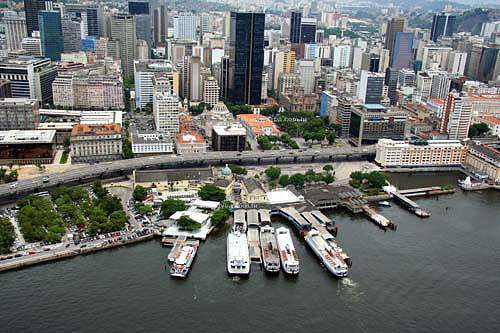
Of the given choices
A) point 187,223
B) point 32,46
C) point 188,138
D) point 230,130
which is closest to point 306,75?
point 230,130

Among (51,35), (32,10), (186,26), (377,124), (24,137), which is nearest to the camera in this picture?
(24,137)

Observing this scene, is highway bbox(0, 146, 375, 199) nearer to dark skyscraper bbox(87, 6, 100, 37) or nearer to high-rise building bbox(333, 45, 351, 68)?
high-rise building bbox(333, 45, 351, 68)

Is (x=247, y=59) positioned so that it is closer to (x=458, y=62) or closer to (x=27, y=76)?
(x=27, y=76)

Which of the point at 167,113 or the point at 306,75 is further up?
the point at 306,75

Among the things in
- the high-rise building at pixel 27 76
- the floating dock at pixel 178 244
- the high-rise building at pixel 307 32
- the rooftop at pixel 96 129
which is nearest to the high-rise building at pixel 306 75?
the high-rise building at pixel 307 32

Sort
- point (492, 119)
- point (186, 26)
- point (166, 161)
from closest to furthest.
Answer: point (166, 161) → point (492, 119) → point (186, 26)

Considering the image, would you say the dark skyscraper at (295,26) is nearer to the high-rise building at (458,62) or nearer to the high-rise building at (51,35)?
the high-rise building at (458,62)
